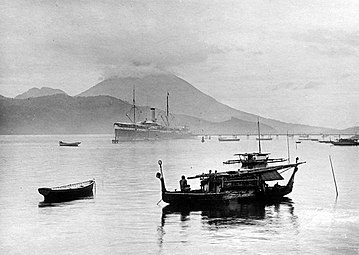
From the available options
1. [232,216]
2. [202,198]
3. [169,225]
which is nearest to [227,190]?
[202,198]

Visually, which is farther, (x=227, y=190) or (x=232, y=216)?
(x=227, y=190)

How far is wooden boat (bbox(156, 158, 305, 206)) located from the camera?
3503cm

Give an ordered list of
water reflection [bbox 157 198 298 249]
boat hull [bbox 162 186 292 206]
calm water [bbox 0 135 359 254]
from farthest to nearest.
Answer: boat hull [bbox 162 186 292 206], water reflection [bbox 157 198 298 249], calm water [bbox 0 135 359 254]

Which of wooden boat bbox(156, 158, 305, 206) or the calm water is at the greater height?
wooden boat bbox(156, 158, 305, 206)

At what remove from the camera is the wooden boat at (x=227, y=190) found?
35.0 meters

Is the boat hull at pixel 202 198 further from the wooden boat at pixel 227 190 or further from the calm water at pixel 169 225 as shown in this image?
the calm water at pixel 169 225

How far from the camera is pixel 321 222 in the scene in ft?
101

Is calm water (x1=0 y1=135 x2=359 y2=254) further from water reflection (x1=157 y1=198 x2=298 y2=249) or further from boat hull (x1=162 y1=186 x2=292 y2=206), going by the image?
boat hull (x1=162 y1=186 x2=292 y2=206)

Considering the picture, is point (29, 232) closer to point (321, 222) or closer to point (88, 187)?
point (88, 187)

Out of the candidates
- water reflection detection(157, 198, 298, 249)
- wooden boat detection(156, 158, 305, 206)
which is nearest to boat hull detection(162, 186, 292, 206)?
wooden boat detection(156, 158, 305, 206)

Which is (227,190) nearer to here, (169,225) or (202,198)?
(202,198)

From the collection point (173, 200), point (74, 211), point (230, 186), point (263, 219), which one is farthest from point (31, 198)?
point (263, 219)

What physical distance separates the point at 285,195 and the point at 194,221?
14.0 metres

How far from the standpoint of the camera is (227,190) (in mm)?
36281
